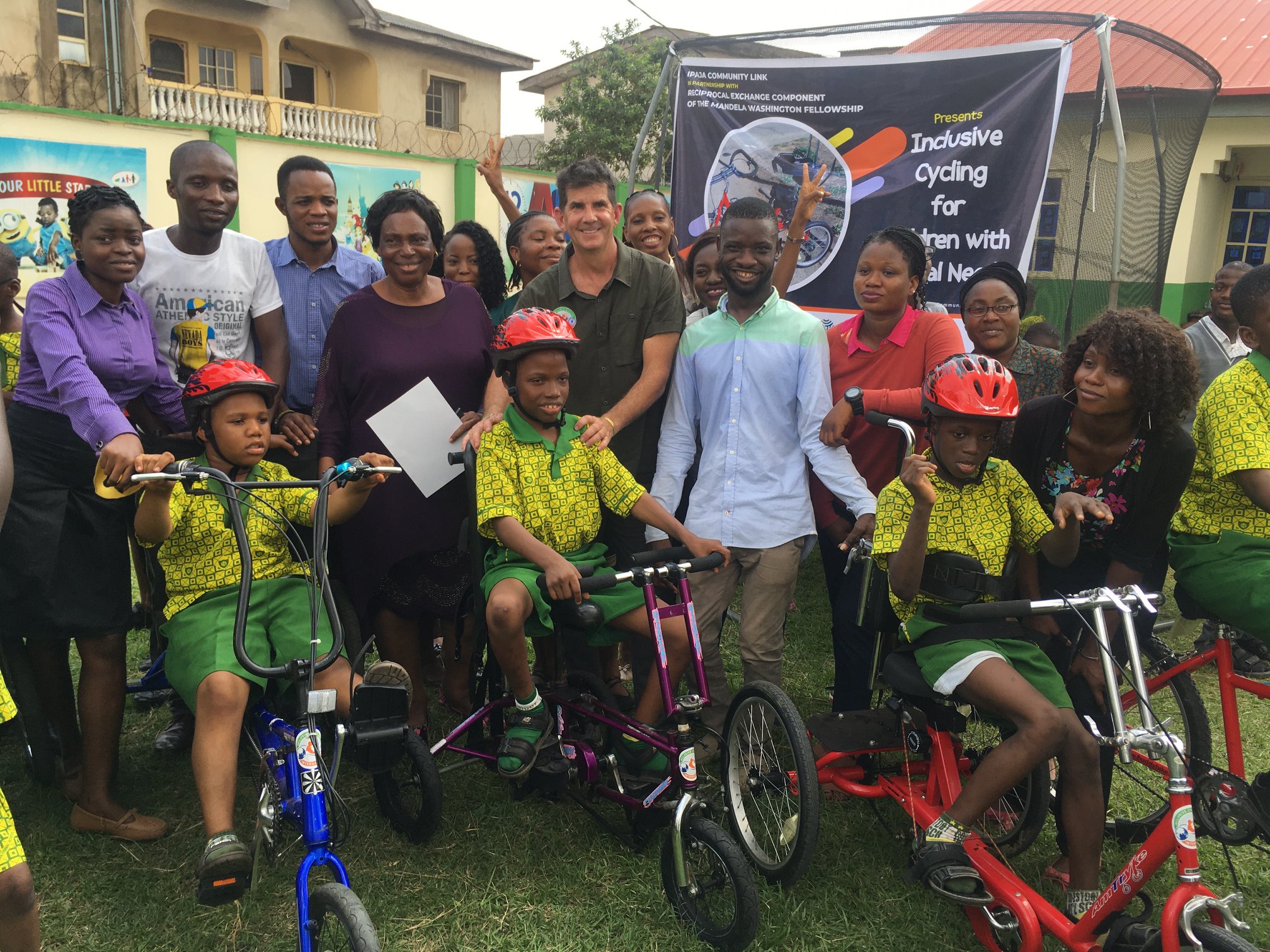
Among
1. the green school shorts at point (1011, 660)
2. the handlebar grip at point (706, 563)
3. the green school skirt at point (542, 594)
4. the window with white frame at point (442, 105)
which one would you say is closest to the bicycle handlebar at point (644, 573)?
the handlebar grip at point (706, 563)

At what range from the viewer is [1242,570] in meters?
3.33

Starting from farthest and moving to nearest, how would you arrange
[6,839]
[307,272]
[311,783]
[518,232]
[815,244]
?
1. [815,244]
2. [518,232]
3. [307,272]
4. [311,783]
5. [6,839]

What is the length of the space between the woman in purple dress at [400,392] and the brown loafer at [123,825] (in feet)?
3.61

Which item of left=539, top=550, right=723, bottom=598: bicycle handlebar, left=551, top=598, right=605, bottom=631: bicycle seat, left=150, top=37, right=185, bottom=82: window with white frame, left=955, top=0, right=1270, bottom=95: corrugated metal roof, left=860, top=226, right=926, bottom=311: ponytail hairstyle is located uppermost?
left=150, top=37, right=185, bottom=82: window with white frame

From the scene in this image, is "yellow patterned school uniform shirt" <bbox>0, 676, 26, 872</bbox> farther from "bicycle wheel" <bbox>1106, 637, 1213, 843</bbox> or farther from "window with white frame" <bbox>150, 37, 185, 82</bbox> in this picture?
"window with white frame" <bbox>150, 37, 185, 82</bbox>

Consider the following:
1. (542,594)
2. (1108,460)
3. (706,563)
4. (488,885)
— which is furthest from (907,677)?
(488,885)

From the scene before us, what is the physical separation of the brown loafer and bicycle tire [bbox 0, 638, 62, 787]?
1.14 ft

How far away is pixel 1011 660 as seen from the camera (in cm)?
314

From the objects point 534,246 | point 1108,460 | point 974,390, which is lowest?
point 1108,460

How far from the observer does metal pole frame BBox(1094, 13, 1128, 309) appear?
526cm

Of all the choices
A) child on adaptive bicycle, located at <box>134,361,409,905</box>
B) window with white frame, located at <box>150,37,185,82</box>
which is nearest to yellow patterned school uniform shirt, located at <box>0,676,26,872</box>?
child on adaptive bicycle, located at <box>134,361,409,905</box>

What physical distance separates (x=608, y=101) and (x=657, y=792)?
2092 cm

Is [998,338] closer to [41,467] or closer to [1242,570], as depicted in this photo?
[1242,570]

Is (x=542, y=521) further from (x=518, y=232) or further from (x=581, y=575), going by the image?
(x=518, y=232)
